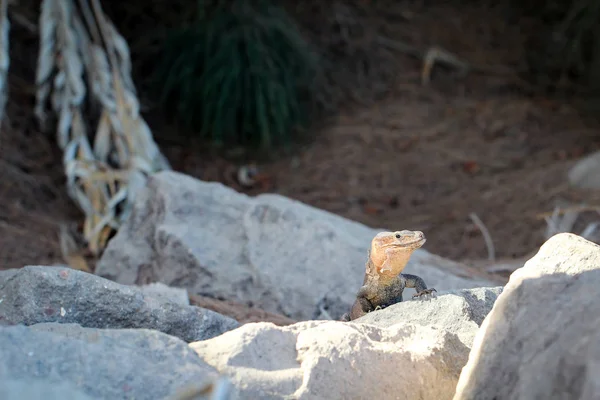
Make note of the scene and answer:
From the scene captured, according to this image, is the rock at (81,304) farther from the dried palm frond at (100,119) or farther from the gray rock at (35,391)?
the dried palm frond at (100,119)

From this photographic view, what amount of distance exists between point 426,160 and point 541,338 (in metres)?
5.27

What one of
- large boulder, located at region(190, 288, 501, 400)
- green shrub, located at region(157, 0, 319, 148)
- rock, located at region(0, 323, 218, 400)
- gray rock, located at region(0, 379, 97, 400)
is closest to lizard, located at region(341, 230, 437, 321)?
large boulder, located at region(190, 288, 501, 400)

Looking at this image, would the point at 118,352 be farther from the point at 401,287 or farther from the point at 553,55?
the point at 553,55

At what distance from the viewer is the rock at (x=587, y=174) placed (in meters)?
6.40

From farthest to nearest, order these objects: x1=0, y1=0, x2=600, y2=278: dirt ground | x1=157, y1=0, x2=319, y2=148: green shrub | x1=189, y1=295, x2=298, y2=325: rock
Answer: x1=157, y1=0, x2=319, y2=148: green shrub
x1=0, y1=0, x2=600, y2=278: dirt ground
x1=189, y1=295, x2=298, y2=325: rock

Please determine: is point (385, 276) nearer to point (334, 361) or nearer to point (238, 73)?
point (334, 361)

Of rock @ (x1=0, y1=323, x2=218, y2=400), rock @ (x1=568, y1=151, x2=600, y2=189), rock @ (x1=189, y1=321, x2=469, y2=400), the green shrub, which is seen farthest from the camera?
the green shrub

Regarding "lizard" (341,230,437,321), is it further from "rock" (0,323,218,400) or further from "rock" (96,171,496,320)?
"rock" (0,323,218,400)

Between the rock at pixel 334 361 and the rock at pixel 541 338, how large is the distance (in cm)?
17

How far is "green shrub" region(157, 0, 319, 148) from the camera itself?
7125 mm

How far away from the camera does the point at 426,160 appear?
7.42 m

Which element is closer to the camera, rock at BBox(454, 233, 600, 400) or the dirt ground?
rock at BBox(454, 233, 600, 400)

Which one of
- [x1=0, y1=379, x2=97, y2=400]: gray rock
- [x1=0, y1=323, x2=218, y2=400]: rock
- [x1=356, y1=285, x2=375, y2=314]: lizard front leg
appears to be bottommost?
[x1=356, y1=285, x2=375, y2=314]: lizard front leg

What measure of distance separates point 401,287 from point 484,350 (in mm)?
1404
